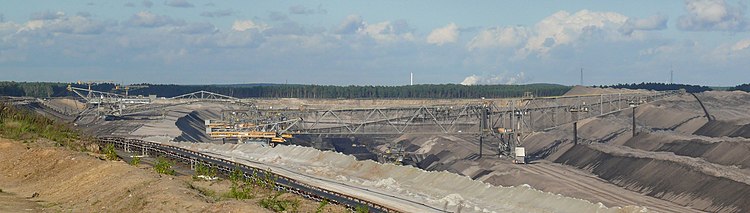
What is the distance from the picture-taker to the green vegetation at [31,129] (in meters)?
65.6

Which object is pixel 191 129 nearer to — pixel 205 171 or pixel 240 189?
pixel 205 171

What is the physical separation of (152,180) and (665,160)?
6583 centimetres

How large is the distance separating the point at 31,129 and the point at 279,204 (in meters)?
36.6

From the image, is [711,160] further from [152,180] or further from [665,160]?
[152,180]

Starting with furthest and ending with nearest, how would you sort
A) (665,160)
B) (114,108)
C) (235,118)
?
(114,108), (235,118), (665,160)

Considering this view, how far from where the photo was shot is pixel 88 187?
4522 centimetres

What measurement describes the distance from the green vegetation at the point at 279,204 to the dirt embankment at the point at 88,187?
1.21ft

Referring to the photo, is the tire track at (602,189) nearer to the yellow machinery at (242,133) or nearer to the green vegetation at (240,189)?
the yellow machinery at (242,133)

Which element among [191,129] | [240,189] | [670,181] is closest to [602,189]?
[670,181]

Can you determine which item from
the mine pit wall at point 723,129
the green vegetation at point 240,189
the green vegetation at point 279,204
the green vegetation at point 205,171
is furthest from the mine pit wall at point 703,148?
the green vegetation at point 279,204

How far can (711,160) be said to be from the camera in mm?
108375

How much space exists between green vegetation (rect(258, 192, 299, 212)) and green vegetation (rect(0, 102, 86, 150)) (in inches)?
1036

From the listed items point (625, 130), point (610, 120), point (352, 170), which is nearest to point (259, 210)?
point (352, 170)

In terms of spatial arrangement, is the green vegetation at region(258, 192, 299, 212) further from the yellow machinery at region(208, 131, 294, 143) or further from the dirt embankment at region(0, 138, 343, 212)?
the yellow machinery at region(208, 131, 294, 143)
